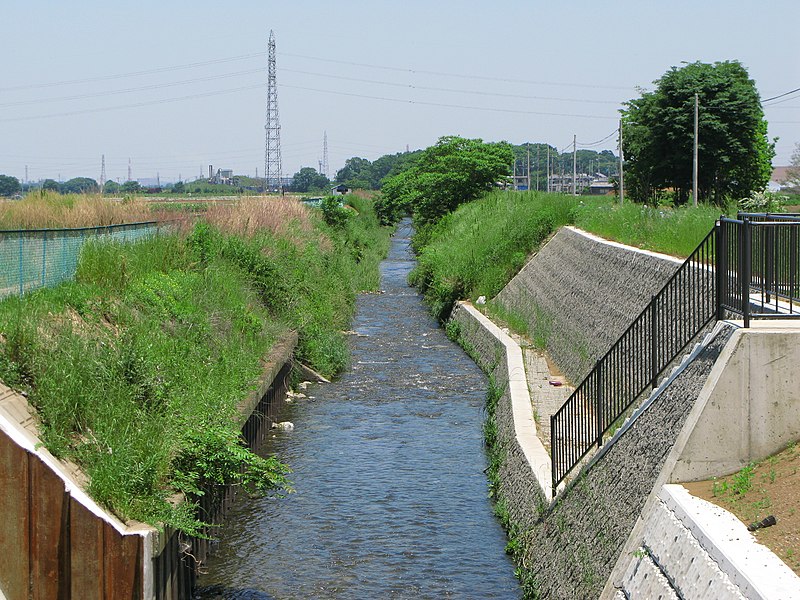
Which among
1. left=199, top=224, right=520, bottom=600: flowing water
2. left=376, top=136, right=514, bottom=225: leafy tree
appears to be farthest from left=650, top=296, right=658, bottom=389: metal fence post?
left=376, top=136, right=514, bottom=225: leafy tree

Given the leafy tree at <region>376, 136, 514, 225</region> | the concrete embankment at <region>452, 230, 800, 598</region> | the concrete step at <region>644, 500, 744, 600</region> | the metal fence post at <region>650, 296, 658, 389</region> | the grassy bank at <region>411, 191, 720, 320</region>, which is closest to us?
the concrete step at <region>644, 500, 744, 600</region>

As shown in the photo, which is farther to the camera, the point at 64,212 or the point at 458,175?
the point at 458,175

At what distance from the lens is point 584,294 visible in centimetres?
2120

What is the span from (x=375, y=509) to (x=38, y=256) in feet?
21.4

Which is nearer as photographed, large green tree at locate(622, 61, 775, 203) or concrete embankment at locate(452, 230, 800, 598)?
concrete embankment at locate(452, 230, 800, 598)

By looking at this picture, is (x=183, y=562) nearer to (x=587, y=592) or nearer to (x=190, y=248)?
(x=587, y=592)

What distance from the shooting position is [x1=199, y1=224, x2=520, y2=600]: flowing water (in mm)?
11922

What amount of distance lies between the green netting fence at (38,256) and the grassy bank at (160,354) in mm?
306

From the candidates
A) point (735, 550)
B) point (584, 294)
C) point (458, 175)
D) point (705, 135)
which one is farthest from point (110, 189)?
point (735, 550)

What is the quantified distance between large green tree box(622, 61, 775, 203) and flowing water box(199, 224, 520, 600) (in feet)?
104

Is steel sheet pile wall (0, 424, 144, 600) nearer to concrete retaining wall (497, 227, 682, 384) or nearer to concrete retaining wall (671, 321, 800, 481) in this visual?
concrete retaining wall (671, 321, 800, 481)

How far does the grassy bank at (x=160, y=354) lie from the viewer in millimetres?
10383

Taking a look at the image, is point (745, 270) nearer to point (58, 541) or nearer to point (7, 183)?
point (58, 541)

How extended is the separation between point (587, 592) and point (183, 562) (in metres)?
4.46
